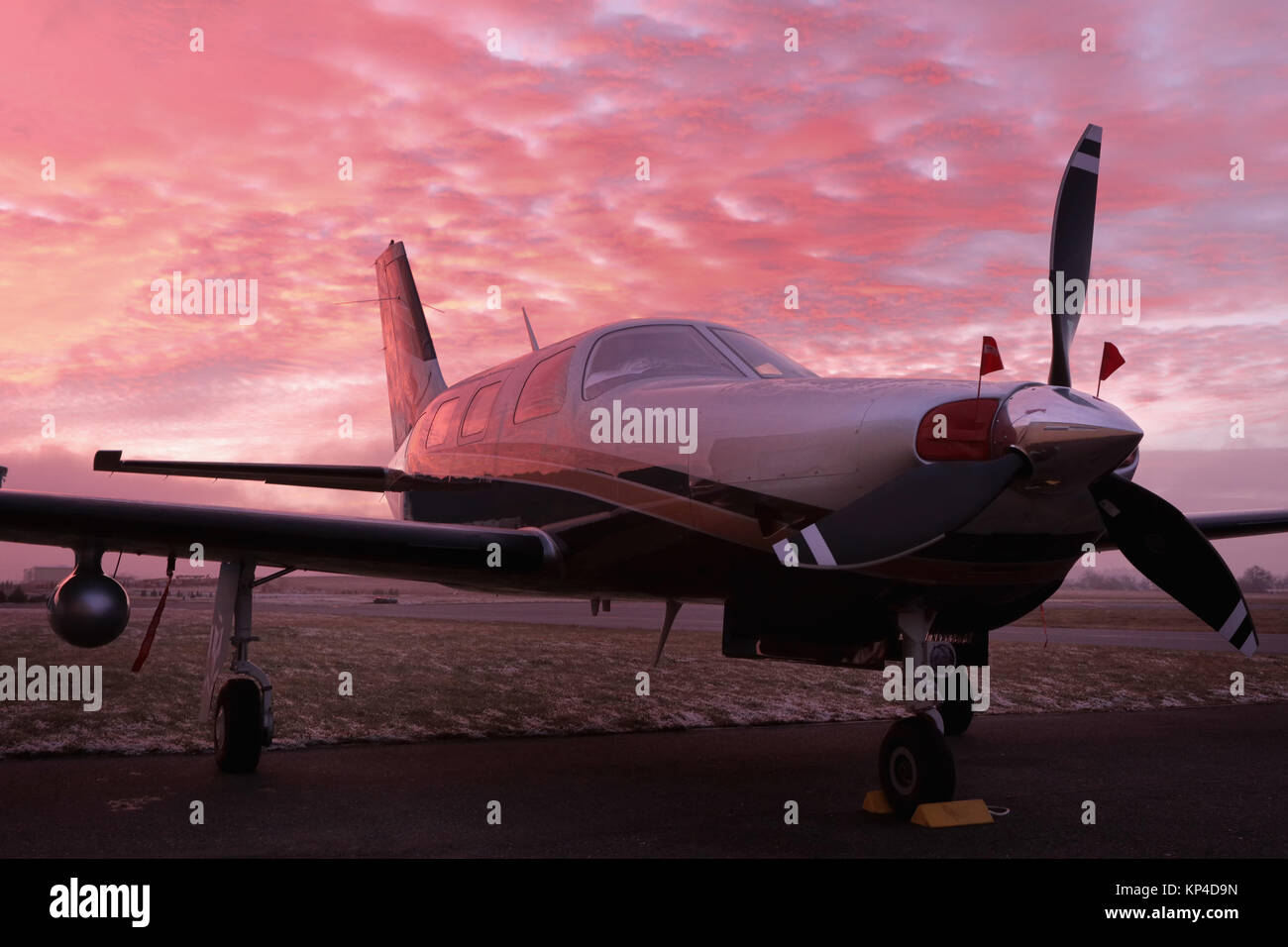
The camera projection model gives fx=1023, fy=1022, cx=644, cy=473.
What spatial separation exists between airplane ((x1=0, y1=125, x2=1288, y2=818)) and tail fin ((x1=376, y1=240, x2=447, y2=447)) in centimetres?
448

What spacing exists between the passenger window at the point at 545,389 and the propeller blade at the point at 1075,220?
3676 mm

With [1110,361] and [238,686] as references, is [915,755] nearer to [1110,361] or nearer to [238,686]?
[1110,361]

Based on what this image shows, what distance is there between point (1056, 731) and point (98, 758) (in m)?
9.62

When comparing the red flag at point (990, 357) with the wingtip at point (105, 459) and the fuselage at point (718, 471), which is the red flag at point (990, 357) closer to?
the fuselage at point (718, 471)

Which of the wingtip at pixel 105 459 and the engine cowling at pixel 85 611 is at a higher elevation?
the wingtip at pixel 105 459

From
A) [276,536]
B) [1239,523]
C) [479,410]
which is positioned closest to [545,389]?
[479,410]

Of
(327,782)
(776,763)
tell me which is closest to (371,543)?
(327,782)

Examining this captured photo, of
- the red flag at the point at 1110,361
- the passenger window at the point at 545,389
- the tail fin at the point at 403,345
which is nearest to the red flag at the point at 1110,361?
the red flag at the point at 1110,361

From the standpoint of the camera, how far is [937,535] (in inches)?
214

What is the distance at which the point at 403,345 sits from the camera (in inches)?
560

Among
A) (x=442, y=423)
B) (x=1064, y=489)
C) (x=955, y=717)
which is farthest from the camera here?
(x=955, y=717)

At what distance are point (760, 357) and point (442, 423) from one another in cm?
380

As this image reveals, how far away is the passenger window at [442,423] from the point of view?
32.8 feet
